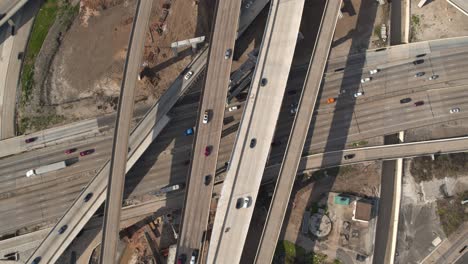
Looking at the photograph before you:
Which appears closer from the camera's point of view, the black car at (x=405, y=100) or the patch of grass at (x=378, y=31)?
the black car at (x=405, y=100)

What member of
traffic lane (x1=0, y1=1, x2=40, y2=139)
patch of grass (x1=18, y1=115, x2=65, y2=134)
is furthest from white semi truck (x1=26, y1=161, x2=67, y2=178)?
traffic lane (x1=0, y1=1, x2=40, y2=139)

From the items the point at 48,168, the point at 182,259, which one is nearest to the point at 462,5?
the point at 182,259

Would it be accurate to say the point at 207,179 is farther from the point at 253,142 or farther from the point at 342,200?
the point at 342,200

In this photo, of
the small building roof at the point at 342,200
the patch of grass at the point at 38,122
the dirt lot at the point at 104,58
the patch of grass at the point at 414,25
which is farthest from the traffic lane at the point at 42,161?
the patch of grass at the point at 414,25

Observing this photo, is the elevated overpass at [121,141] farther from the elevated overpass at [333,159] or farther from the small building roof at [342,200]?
the small building roof at [342,200]

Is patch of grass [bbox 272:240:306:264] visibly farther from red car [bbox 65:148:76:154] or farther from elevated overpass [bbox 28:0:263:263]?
red car [bbox 65:148:76:154]

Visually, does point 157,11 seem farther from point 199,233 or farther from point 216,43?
point 199,233
